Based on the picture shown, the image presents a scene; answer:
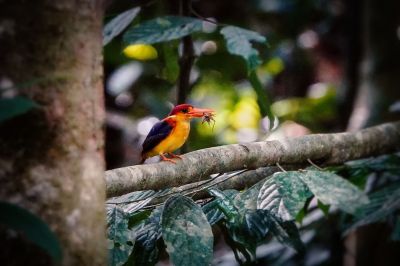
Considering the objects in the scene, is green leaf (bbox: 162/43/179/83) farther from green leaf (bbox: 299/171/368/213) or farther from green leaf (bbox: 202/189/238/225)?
green leaf (bbox: 299/171/368/213)

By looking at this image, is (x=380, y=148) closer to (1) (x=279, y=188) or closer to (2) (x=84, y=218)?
(1) (x=279, y=188)

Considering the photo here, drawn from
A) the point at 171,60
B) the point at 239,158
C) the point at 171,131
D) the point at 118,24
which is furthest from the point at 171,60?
the point at 239,158

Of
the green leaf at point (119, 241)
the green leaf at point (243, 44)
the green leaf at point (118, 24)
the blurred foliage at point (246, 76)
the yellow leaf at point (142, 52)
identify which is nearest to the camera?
the green leaf at point (119, 241)

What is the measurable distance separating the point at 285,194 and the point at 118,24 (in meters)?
1.55

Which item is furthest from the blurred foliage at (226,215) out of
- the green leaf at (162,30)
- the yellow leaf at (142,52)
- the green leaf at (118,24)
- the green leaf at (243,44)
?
the yellow leaf at (142,52)

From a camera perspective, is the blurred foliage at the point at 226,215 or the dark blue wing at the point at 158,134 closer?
the blurred foliage at the point at 226,215

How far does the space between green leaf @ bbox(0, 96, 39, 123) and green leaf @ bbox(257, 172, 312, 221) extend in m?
0.95

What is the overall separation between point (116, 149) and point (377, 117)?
2.40m

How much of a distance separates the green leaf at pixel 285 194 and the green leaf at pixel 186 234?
23 centimetres

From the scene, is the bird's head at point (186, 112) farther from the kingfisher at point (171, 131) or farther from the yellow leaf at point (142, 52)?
the yellow leaf at point (142, 52)

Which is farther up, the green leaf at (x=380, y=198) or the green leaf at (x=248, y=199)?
the green leaf at (x=248, y=199)

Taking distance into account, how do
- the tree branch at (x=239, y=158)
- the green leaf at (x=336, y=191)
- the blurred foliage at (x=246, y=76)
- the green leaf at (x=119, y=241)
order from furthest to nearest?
the blurred foliage at (x=246, y=76), the tree branch at (x=239, y=158), the green leaf at (x=119, y=241), the green leaf at (x=336, y=191)

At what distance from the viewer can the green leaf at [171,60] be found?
320 centimetres

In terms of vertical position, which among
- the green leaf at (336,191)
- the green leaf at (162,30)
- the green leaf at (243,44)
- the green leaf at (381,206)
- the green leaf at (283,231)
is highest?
the green leaf at (162,30)
